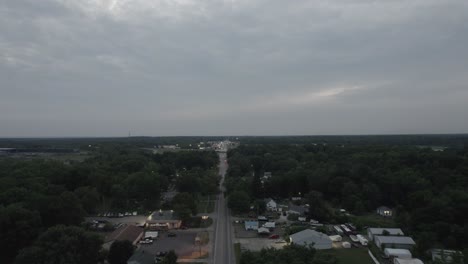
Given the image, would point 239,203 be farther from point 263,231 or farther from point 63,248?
point 63,248

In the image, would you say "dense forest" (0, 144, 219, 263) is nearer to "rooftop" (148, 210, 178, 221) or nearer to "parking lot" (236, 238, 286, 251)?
"rooftop" (148, 210, 178, 221)

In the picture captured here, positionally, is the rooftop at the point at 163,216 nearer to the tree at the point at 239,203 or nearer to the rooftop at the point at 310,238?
the tree at the point at 239,203

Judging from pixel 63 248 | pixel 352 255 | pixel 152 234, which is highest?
pixel 63 248

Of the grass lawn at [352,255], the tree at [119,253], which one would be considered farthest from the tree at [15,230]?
the grass lawn at [352,255]

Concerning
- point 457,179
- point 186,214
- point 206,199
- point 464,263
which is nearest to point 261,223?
point 186,214

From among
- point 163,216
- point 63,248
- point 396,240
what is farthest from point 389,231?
point 63,248

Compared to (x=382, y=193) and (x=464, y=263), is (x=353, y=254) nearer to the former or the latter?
(x=464, y=263)

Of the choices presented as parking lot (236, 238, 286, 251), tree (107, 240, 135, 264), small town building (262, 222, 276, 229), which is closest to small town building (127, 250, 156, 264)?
tree (107, 240, 135, 264)
